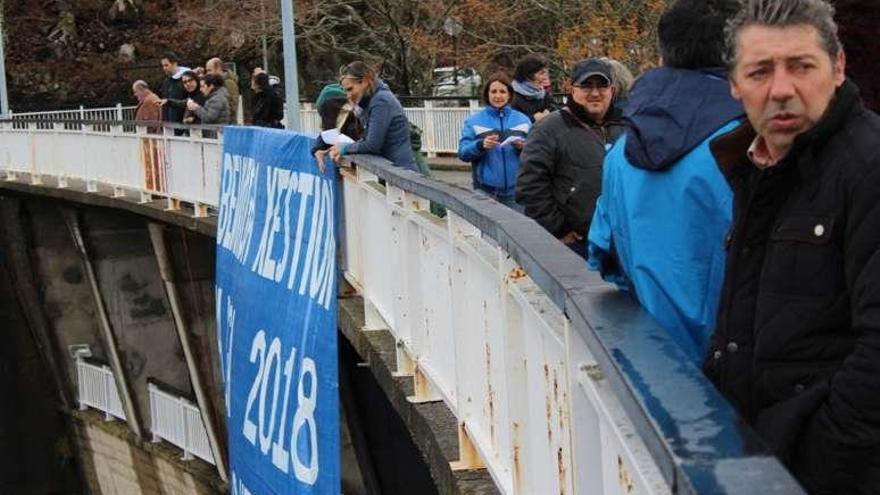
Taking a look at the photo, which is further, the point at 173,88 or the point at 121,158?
the point at 121,158

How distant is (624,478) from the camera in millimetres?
2820

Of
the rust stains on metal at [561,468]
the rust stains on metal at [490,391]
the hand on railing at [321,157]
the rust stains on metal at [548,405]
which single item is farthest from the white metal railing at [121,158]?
the rust stains on metal at [561,468]

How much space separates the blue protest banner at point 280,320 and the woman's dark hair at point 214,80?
5533 millimetres

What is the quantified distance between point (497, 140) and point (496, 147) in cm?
4

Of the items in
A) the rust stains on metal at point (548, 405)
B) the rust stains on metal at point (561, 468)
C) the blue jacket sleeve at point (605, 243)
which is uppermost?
the blue jacket sleeve at point (605, 243)

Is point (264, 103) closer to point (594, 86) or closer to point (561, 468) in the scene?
A: point (594, 86)

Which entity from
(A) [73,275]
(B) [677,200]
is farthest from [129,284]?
(B) [677,200]

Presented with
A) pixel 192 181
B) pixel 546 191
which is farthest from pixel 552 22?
pixel 546 191

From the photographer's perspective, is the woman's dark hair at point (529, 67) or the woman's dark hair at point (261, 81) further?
the woman's dark hair at point (261, 81)

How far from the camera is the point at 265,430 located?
367 inches

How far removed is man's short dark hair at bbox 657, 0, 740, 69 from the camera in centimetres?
336

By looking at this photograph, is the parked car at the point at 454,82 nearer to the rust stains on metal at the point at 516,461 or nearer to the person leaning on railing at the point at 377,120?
the person leaning on railing at the point at 377,120

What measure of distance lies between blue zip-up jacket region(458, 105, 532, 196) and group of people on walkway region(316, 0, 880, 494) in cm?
506

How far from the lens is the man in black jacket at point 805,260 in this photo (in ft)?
8.33
